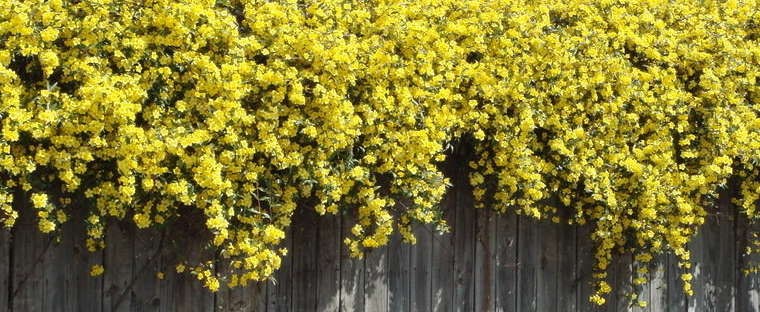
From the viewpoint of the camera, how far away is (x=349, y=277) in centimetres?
435

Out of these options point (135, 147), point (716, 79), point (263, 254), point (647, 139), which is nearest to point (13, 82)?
point (135, 147)

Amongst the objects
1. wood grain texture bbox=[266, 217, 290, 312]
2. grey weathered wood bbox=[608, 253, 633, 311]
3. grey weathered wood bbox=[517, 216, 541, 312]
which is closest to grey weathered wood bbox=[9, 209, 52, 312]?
wood grain texture bbox=[266, 217, 290, 312]

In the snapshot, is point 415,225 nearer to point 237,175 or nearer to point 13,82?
point 237,175

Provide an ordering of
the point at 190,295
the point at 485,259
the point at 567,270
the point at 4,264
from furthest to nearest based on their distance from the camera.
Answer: the point at 567,270, the point at 485,259, the point at 190,295, the point at 4,264

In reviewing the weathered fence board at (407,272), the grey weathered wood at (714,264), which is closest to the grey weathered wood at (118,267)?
the weathered fence board at (407,272)

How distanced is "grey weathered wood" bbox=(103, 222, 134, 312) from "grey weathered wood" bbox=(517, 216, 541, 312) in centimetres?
187

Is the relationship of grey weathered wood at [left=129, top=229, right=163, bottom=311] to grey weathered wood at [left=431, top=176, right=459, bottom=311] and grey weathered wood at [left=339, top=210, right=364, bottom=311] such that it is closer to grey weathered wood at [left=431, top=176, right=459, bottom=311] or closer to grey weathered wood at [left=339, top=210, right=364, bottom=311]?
grey weathered wood at [left=339, top=210, right=364, bottom=311]

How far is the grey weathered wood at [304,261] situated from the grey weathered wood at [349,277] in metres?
0.12

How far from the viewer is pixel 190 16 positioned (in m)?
3.61

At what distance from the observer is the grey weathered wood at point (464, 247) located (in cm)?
461

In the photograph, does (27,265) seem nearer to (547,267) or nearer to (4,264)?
(4,264)

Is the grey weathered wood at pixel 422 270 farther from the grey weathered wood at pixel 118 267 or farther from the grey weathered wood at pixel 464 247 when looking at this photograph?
the grey weathered wood at pixel 118 267

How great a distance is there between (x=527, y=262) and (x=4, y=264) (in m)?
2.38

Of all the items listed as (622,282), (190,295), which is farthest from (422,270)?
(622,282)
